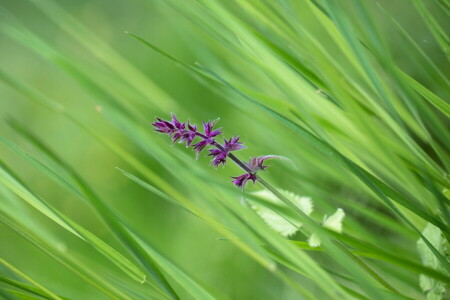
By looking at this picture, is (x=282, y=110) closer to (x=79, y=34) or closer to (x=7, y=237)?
(x=79, y=34)

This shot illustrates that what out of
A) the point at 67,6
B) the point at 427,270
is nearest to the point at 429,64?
the point at 427,270

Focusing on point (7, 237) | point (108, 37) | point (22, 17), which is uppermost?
point (22, 17)

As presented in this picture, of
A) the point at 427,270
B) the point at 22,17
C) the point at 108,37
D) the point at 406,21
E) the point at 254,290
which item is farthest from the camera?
the point at 22,17

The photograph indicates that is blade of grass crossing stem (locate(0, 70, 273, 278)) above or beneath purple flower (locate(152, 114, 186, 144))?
beneath

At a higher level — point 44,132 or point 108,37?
point 108,37

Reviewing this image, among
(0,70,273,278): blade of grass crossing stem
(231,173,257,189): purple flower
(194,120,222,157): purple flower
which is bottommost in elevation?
(0,70,273,278): blade of grass crossing stem

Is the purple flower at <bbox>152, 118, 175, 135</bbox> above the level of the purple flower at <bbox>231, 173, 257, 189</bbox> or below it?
above

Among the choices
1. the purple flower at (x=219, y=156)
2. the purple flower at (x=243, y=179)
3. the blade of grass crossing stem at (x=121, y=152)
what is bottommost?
the blade of grass crossing stem at (x=121, y=152)

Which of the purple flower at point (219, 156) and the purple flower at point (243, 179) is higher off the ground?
the purple flower at point (219, 156)
